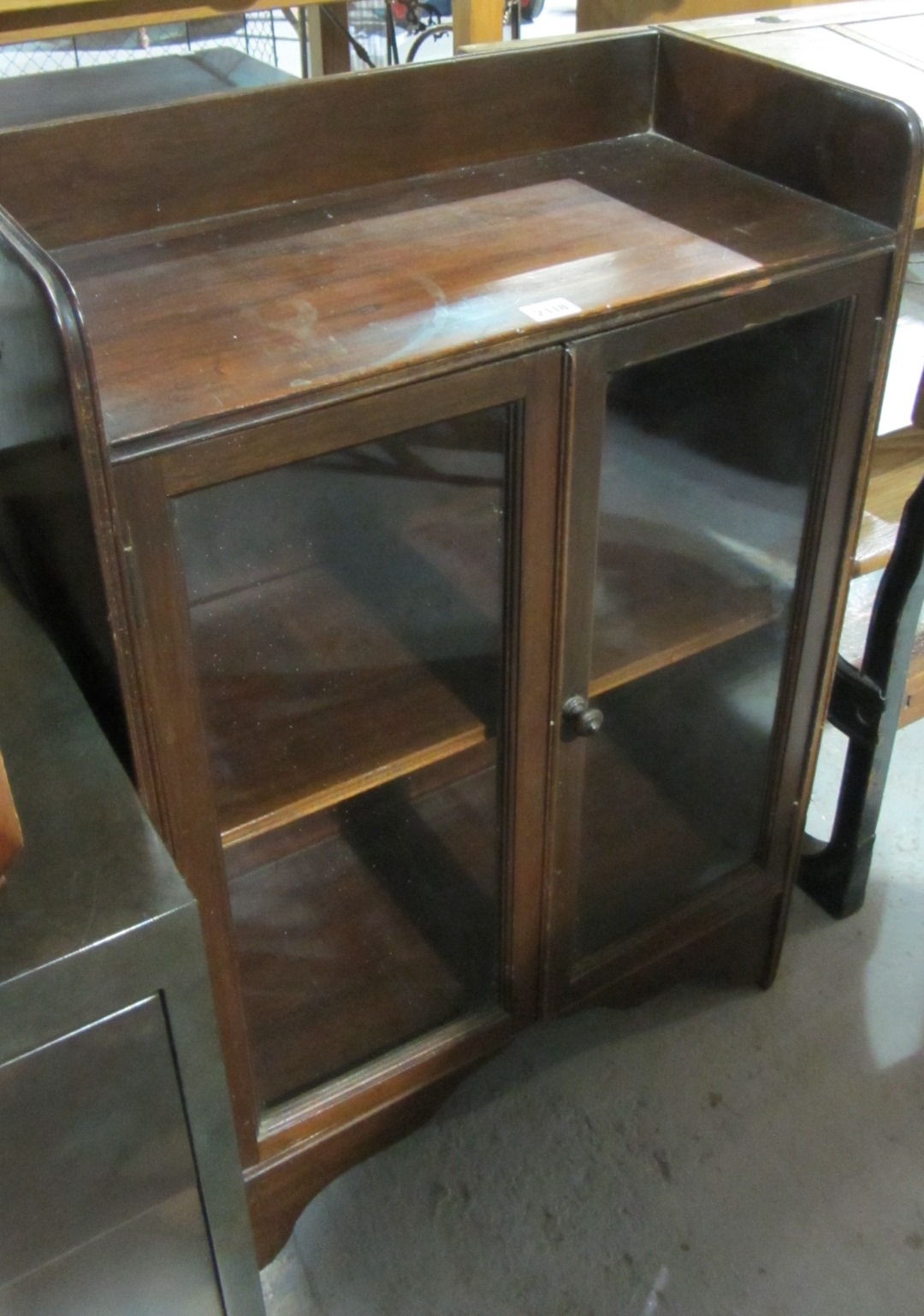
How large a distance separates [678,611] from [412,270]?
1.35ft

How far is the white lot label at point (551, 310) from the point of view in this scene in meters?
0.84

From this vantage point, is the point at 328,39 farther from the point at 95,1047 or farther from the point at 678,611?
the point at 95,1047

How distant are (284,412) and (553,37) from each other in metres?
0.60

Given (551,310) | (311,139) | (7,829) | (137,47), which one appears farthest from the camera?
(137,47)

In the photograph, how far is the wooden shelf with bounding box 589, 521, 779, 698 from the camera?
1062mm

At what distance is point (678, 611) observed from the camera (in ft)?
3.73

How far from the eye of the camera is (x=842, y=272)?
0.96 meters

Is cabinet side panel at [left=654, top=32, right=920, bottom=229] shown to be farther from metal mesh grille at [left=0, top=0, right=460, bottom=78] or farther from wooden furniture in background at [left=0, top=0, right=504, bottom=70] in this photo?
metal mesh grille at [left=0, top=0, right=460, bottom=78]

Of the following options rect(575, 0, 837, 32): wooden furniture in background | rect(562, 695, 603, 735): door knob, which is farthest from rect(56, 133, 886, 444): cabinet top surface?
rect(575, 0, 837, 32): wooden furniture in background

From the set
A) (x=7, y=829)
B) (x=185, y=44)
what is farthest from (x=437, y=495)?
(x=185, y=44)

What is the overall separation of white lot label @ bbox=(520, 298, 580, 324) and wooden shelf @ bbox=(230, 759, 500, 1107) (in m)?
0.40

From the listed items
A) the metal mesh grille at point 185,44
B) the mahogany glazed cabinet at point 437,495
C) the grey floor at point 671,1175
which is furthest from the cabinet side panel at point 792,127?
the metal mesh grille at point 185,44

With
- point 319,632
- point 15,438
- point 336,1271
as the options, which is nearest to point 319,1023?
point 336,1271

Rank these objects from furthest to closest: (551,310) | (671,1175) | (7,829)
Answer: (671,1175)
(551,310)
(7,829)
